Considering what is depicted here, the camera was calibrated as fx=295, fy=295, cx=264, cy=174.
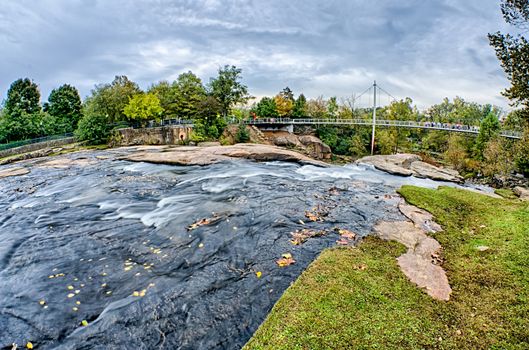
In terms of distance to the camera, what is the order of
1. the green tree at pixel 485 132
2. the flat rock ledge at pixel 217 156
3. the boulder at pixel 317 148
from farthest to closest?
the boulder at pixel 317 148, the green tree at pixel 485 132, the flat rock ledge at pixel 217 156

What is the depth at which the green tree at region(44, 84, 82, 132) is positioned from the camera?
44.3 m

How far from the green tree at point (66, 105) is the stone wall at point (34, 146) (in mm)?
9550

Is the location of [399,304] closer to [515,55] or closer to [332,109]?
[515,55]

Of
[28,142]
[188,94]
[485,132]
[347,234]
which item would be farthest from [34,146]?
[485,132]

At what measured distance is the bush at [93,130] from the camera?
1355 inches

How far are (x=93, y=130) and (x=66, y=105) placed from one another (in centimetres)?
1582

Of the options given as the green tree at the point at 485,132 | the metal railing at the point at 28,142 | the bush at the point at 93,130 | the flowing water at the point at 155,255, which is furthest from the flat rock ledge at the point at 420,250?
the metal railing at the point at 28,142

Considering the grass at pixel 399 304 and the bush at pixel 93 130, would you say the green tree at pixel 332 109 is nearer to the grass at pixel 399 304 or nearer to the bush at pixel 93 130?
the bush at pixel 93 130

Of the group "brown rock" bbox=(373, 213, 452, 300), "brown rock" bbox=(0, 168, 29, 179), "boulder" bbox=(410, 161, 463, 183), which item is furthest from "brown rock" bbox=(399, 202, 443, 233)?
"brown rock" bbox=(0, 168, 29, 179)

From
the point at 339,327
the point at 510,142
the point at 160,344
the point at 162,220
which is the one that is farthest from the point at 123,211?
the point at 510,142

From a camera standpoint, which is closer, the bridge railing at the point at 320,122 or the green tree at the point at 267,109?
the bridge railing at the point at 320,122

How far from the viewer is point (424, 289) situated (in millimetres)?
5695

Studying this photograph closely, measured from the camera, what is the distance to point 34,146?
3158cm

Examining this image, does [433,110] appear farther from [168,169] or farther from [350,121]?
[168,169]
